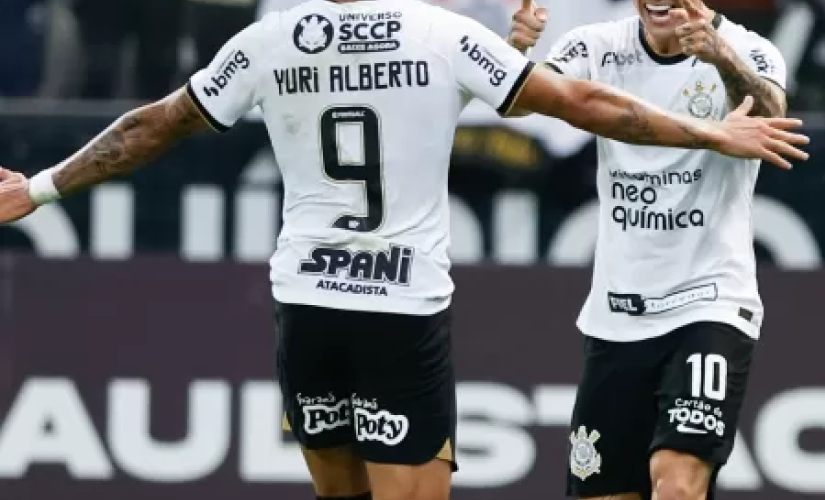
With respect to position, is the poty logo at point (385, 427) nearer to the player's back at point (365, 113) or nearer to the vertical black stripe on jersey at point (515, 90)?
the player's back at point (365, 113)

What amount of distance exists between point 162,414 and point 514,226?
1.93 m

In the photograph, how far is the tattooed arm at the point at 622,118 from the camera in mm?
6469

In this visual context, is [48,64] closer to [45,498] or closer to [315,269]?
[45,498]

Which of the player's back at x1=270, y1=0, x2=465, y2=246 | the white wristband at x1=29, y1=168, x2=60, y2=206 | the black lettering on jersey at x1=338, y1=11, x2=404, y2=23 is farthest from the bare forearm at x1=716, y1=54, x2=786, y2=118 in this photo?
the white wristband at x1=29, y1=168, x2=60, y2=206

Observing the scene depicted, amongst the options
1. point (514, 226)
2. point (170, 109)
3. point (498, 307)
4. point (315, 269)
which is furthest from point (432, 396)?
point (514, 226)

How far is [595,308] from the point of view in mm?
7258

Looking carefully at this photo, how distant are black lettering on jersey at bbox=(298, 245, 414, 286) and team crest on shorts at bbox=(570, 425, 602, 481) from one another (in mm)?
988

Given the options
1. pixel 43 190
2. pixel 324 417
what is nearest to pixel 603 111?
pixel 324 417

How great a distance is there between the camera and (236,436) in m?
9.56

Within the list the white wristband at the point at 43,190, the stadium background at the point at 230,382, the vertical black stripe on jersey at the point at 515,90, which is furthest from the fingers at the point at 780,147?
the stadium background at the point at 230,382

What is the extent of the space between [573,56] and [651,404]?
3.81ft

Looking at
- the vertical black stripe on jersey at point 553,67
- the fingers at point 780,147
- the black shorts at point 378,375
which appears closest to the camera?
the fingers at point 780,147

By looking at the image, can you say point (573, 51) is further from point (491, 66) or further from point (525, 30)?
point (491, 66)

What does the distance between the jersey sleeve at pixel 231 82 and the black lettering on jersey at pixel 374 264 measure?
1.67 ft
